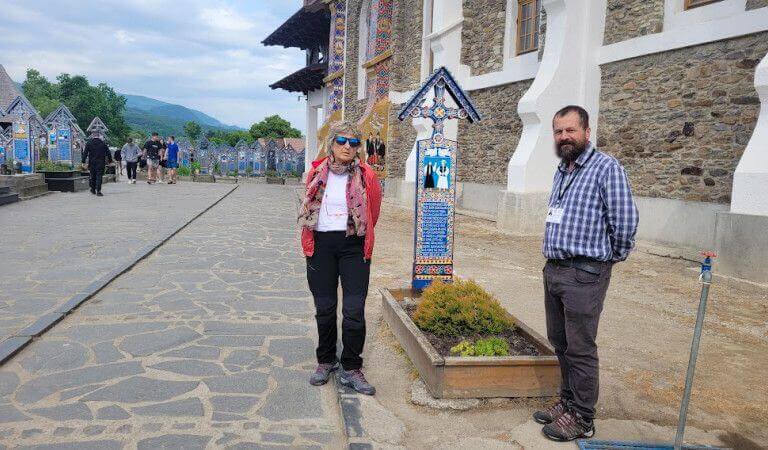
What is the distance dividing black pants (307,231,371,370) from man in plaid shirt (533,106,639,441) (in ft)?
4.27

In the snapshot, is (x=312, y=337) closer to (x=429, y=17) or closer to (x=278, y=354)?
Result: (x=278, y=354)

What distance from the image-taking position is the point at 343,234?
3.89m

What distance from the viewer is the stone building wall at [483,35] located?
14992 mm


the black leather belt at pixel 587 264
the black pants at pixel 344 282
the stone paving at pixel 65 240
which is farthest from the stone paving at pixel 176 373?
the black leather belt at pixel 587 264

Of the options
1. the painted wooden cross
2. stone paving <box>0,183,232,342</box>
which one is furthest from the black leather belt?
stone paving <box>0,183,232,342</box>

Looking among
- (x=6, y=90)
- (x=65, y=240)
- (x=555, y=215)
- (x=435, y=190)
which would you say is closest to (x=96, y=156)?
(x=65, y=240)

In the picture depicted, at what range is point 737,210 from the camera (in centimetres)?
740

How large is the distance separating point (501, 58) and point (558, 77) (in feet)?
12.6

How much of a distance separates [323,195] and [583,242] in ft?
5.59

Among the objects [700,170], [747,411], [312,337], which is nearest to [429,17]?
[700,170]

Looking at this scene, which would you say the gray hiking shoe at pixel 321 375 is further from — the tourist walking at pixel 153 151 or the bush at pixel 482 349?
the tourist walking at pixel 153 151

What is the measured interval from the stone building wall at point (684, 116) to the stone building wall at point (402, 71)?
32.0 feet

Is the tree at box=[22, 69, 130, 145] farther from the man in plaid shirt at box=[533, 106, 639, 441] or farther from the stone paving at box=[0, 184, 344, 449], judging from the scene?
the man in plaid shirt at box=[533, 106, 639, 441]

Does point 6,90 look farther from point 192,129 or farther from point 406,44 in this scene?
point 192,129
